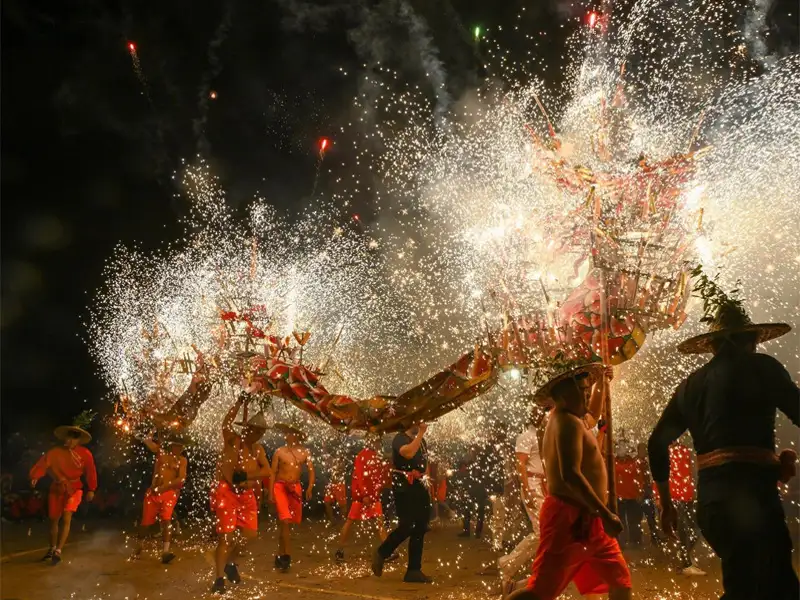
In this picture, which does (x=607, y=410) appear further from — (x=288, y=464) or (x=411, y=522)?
(x=288, y=464)

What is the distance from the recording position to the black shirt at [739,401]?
3.62 meters

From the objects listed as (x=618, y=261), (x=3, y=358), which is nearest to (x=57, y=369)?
(x=3, y=358)

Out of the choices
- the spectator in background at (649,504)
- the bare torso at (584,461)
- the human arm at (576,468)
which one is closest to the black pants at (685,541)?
the spectator in background at (649,504)

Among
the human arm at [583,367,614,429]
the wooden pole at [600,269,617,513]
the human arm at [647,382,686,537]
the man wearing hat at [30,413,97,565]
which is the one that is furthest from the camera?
the man wearing hat at [30,413,97,565]

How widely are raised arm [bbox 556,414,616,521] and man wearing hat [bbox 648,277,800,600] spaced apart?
388 millimetres

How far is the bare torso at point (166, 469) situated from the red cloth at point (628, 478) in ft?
22.0

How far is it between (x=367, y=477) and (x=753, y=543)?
7030mm

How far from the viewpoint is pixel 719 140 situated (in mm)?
8625

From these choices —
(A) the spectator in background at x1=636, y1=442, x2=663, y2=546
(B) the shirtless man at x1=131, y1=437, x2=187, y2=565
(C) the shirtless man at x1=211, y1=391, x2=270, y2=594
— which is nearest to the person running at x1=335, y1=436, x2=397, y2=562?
(C) the shirtless man at x1=211, y1=391, x2=270, y2=594

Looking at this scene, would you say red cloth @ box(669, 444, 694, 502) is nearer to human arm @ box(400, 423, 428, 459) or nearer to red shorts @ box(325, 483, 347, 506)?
human arm @ box(400, 423, 428, 459)

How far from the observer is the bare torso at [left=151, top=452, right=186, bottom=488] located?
10.3 m

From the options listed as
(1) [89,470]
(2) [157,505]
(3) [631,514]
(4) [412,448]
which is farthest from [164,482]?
(3) [631,514]

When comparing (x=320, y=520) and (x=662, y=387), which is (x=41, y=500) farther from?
(x=662, y=387)

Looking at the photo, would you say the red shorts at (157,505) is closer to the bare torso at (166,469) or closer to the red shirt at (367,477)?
the bare torso at (166,469)
